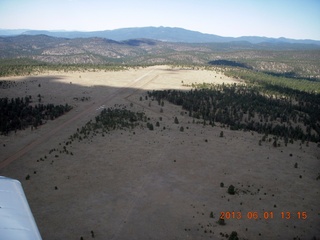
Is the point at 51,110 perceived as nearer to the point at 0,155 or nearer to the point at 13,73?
the point at 0,155

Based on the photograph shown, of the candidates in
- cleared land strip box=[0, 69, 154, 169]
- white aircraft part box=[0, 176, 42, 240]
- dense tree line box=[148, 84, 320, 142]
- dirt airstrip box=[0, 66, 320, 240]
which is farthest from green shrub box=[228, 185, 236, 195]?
dense tree line box=[148, 84, 320, 142]

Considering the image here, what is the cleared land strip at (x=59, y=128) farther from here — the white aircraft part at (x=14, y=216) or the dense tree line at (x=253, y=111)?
the white aircraft part at (x=14, y=216)

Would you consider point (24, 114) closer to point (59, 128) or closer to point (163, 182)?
point (59, 128)

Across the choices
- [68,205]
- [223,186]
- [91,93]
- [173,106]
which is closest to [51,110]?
[91,93]

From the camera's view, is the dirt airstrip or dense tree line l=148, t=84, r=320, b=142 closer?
the dirt airstrip

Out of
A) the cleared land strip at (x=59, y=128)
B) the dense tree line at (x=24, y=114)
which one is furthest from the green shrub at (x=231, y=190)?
the dense tree line at (x=24, y=114)

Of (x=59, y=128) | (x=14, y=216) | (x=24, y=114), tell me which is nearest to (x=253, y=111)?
(x=59, y=128)

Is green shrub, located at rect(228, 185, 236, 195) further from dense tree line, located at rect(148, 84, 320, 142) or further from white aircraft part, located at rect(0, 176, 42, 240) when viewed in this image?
dense tree line, located at rect(148, 84, 320, 142)
